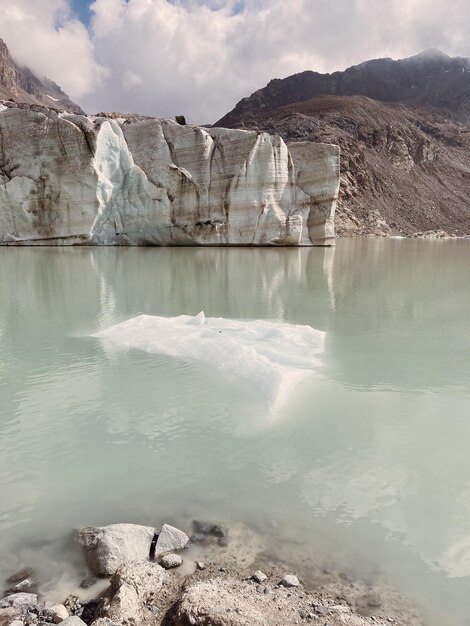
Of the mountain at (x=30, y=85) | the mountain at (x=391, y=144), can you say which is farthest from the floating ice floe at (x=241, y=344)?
the mountain at (x=30, y=85)

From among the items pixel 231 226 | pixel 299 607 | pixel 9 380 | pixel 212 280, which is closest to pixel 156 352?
pixel 9 380

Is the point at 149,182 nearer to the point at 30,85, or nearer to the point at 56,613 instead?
the point at 56,613

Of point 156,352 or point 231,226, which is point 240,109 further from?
point 156,352

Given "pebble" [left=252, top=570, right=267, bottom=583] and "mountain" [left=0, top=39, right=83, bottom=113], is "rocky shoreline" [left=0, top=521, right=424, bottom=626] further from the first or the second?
"mountain" [left=0, top=39, right=83, bottom=113]

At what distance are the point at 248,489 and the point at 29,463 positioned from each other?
4.70 feet

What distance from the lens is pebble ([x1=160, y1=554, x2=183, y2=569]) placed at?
2.16 metres

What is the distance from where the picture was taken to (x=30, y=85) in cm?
10638

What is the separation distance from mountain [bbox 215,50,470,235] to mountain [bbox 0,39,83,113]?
36.5 m

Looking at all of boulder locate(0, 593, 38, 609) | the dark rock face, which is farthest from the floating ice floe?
the dark rock face

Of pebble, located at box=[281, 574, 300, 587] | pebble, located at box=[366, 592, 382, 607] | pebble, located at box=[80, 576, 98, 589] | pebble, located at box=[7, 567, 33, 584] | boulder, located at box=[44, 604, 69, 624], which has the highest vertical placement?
boulder, located at box=[44, 604, 69, 624]

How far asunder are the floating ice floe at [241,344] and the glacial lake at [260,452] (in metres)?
0.13

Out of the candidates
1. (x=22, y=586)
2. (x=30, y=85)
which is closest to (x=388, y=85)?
(x=30, y=85)

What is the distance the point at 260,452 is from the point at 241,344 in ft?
7.18

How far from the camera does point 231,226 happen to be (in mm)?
25188
